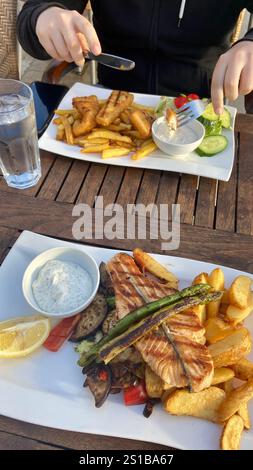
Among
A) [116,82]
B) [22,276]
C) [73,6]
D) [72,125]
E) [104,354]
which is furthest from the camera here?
[116,82]

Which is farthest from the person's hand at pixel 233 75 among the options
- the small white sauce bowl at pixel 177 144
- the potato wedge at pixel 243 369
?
the potato wedge at pixel 243 369

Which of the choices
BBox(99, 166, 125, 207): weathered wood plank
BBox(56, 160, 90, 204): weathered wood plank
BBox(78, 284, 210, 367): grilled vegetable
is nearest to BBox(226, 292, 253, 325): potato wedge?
BBox(78, 284, 210, 367): grilled vegetable

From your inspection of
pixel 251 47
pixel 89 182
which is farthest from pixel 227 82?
pixel 89 182

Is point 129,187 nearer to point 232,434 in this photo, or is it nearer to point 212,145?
point 212,145

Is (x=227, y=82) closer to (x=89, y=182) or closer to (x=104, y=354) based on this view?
(x=89, y=182)

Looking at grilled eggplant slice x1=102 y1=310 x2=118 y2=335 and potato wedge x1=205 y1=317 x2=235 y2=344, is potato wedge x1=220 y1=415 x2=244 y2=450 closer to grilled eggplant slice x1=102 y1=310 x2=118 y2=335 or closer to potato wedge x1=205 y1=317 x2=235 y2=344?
potato wedge x1=205 y1=317 x2=235 y2=344

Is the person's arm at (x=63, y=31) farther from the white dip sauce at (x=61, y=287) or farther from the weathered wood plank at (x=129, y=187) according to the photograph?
the white dip sauce at (x=61, y=287)

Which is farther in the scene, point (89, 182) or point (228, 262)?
point (89, 182)
